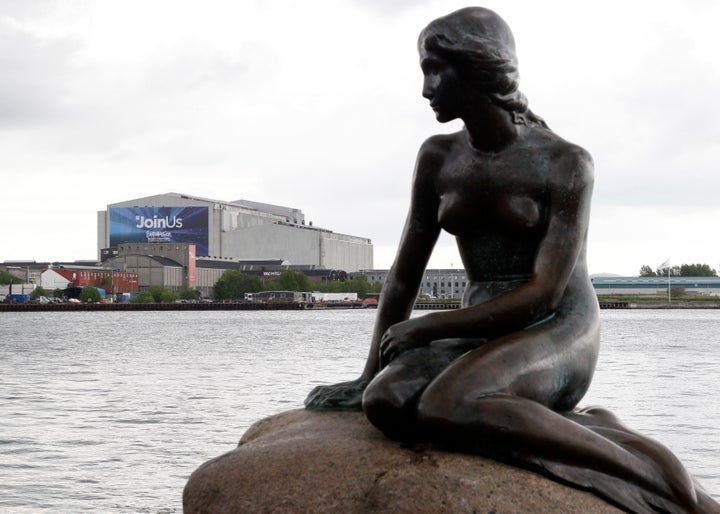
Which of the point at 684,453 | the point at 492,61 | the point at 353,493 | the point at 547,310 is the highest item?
the point at 492,61

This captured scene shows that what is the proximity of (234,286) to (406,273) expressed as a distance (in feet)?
431

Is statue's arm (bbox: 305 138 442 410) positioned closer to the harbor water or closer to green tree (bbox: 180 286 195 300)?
the harbor water

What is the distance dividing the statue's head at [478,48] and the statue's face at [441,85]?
0.08 feet

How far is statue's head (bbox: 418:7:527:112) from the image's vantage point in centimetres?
511

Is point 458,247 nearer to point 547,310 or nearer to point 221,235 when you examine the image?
point 547,310

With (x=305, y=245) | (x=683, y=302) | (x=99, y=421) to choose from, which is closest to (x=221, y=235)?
(x=305, y=245)

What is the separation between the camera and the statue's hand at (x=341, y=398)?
18.9 feet

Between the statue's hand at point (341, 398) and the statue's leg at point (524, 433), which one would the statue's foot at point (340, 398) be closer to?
the statue's hand at point (341, 398)

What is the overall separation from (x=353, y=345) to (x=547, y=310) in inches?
1578

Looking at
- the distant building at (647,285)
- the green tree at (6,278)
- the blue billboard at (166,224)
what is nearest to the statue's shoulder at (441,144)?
the green tree at (6,278)

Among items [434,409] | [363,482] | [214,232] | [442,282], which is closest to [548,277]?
[434,409]

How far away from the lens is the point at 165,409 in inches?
726

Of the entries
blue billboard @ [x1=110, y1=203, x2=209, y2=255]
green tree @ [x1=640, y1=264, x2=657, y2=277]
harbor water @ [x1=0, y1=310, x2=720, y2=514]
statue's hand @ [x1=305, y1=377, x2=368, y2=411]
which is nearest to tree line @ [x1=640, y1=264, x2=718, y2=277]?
green tree @ [x1=640, y1=264, x2=657, y2=277]

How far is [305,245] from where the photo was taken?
15888cm
